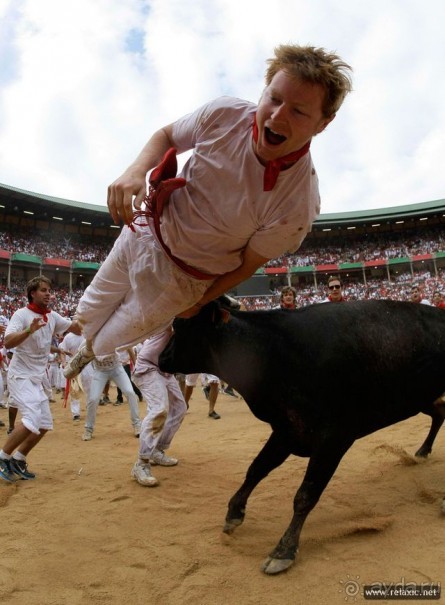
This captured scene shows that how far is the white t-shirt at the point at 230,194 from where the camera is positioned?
2.25m

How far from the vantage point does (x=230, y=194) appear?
2.28m

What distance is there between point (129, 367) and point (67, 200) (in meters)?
35.0

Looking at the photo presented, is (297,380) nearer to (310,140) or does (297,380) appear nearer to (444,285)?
(310,140)

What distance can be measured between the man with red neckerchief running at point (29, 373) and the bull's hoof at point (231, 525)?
3073 millimetres

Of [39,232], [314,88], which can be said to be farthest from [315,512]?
[39,232]

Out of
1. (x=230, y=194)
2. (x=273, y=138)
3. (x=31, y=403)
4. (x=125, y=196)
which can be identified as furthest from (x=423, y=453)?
(x=31, y=403)

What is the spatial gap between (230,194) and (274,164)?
0.90ft

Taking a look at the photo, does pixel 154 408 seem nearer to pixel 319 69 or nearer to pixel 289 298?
pixel 289 298

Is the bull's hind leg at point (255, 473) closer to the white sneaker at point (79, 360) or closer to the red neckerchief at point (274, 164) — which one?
the white sneaker at point (79, 360)

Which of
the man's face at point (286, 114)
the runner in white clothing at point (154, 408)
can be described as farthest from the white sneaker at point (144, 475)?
the man's face at point (286, 114)

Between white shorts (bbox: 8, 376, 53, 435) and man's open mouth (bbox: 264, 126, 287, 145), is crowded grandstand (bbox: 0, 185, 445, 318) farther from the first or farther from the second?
man's open mouth (bbox: 264, 126, 287, 145)

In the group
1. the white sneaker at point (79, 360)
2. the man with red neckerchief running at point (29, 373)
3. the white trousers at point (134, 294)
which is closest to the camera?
the white trousers at point (134, 294)

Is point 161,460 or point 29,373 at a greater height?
point 29,373

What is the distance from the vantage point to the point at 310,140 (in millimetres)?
2217
